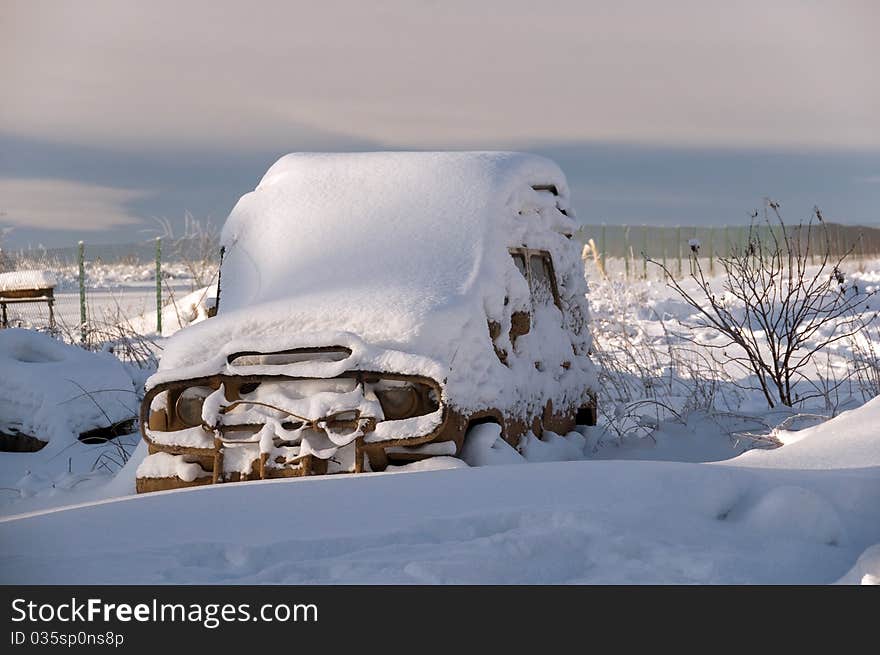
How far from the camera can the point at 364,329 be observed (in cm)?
481

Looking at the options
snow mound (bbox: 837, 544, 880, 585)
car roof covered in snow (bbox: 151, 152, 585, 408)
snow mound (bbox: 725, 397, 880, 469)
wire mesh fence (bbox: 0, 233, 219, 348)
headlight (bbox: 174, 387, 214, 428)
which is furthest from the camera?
wire mesh fence (bbox: 0, 233, 219, 348)

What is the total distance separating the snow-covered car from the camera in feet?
15.4

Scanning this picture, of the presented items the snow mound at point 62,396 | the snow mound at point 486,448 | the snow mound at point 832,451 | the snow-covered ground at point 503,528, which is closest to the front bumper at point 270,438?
the snow mound at point 486,448

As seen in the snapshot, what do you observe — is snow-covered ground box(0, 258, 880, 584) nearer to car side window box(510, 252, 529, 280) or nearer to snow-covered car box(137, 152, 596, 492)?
snow-covered car box(137, 152, 596, 492)

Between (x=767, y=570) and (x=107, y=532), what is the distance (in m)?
2.17

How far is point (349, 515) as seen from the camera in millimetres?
3510

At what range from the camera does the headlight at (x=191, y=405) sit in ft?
16.4

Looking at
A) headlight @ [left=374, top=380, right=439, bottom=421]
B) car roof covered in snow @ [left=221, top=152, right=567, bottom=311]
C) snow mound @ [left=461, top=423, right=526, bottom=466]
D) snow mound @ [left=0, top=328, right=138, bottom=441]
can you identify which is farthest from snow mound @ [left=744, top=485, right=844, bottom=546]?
snow mound @ [left=0, top=328, right=138, bottom=441]

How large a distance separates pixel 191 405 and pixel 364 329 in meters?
0.98

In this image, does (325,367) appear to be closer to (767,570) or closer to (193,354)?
(193,354)

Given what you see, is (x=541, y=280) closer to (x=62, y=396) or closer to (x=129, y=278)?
(x=62, y=396)

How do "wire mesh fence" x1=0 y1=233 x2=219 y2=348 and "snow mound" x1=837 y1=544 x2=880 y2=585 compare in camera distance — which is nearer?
"snow mound" x1=837 y1=544 x2=880 y2=585

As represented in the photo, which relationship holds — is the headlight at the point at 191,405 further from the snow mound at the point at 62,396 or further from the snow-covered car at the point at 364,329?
the snow mound at the point at 62,396
